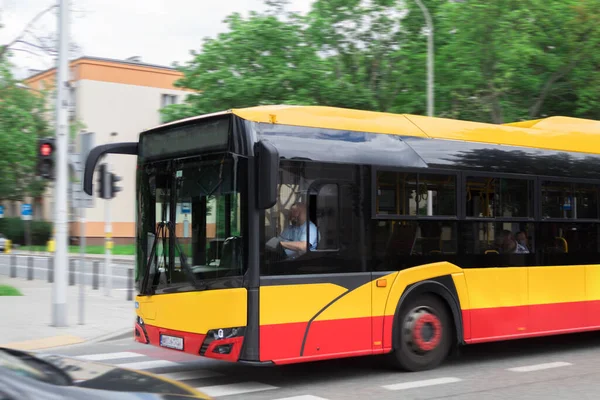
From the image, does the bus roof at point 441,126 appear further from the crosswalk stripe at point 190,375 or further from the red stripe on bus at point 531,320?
the crosswalk stripe at point 190,375

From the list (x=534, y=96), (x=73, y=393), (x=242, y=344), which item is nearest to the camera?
(x=73, y=393)

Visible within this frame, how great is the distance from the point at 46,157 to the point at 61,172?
33 cm

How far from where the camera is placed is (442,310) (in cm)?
898

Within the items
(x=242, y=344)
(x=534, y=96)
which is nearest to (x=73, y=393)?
(x=242, y=344)

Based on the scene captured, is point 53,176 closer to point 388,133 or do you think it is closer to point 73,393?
point 388,133

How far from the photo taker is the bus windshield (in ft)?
24.7

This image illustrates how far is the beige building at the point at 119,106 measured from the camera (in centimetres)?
5341

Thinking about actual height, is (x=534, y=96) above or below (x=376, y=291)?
above

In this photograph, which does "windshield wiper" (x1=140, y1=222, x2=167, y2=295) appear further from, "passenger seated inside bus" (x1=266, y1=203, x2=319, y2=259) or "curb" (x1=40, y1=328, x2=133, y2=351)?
"curb" (x1=40, y1=328, x2=133, y2=351)

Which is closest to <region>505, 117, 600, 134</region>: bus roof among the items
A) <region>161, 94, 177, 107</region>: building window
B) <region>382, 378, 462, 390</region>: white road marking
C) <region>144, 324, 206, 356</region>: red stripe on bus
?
<region>382, 378, 462, 390</region>: white road marking

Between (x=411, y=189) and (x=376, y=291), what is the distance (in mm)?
1238

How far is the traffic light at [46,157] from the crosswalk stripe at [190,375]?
513 cm

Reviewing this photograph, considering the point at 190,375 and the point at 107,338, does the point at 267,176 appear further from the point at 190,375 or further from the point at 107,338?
the point at 107,338

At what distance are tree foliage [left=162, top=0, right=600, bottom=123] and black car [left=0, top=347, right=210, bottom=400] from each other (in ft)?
59.6
